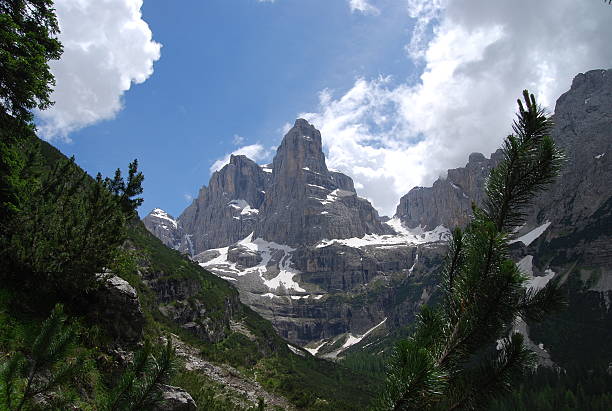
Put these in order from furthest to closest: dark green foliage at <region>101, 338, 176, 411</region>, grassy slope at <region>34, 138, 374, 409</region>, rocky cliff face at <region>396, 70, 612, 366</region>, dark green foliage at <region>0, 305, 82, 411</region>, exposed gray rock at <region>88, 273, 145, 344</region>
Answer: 1. rocky cliff face at <region>396, 70, 612, 366</region>
2. grassy slope at <region>34, 138, 374, 409</region>
3. exposed gray rock at <region>88, 273, 145, 344</region>
4. dark green foliage at <region>0, 305, 82, 411</region>
5. dark green foliage at <region>101, 338, 176, 411</region>

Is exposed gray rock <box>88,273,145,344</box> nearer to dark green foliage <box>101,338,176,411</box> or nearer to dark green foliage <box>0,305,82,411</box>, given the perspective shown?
dark green foliage <box>0,305,82,411</box>

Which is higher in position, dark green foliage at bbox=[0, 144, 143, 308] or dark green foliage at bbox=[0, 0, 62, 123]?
dark green foliage at bbox=[0, 0, 62, 123]

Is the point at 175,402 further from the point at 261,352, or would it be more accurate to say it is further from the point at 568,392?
the point at 568,392

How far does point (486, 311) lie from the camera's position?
4.06 meters

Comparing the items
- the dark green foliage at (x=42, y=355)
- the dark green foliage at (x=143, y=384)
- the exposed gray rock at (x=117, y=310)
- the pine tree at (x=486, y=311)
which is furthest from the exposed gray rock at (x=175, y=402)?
the pine tree at (x=486, y=311)

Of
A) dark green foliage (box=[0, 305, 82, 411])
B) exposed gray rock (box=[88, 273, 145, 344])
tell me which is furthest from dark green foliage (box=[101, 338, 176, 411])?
exposed gray rock (box=[88, 273, 145, 344])

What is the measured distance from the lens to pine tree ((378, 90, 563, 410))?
3645mm

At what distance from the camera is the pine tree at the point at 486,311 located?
3645 millimetres

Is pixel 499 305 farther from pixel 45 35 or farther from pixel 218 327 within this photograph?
pixel 218 327

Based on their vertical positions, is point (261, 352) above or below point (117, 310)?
below

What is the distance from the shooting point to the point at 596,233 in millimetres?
164000

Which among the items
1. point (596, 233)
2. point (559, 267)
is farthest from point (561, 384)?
point (596, 233)

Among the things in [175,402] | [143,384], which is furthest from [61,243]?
[143,384]

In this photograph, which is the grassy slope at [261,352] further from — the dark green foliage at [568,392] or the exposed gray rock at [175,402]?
the exposed gray rock at [175,402]
